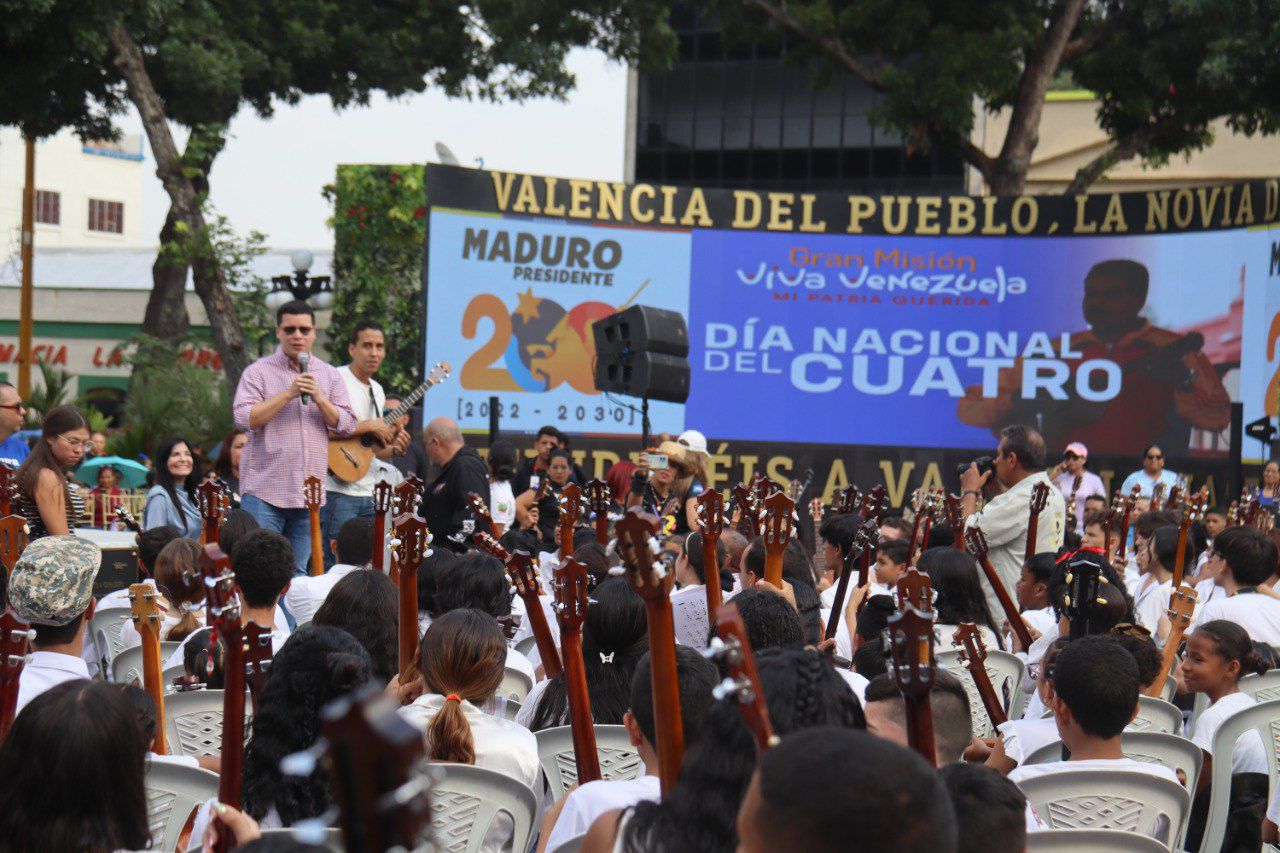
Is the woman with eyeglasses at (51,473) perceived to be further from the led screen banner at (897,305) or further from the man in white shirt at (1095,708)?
the led screen banner at (897,305)

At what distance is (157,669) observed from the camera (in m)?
3.23

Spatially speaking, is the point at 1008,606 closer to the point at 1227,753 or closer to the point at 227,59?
the point at 1227,753

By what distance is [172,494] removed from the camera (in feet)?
28.4

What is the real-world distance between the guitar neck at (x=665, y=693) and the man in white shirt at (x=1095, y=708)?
133 cm

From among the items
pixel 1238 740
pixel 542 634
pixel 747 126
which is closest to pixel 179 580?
pixel 542 634

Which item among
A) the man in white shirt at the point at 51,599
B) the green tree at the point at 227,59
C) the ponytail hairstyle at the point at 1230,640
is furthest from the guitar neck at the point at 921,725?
the green tree at the point at 227,59

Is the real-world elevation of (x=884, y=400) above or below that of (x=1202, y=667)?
above

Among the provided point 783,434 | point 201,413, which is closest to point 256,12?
point 201,413

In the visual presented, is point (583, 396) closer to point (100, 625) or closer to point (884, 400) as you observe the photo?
point (884, 400)

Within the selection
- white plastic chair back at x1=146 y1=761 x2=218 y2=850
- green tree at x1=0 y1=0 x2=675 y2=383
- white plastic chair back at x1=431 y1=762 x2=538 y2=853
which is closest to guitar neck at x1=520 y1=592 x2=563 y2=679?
white plastic chair back at x1=431 y1=762 x2=538 y2=853

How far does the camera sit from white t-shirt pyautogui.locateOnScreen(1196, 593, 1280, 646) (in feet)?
18.4

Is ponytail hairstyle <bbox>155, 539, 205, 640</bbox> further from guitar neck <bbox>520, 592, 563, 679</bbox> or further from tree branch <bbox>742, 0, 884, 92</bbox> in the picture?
tree branch <bbox>742, 0, 884, 92</bbox>

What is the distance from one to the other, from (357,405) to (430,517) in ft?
2.54

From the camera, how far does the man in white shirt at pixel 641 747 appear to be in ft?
8.93
